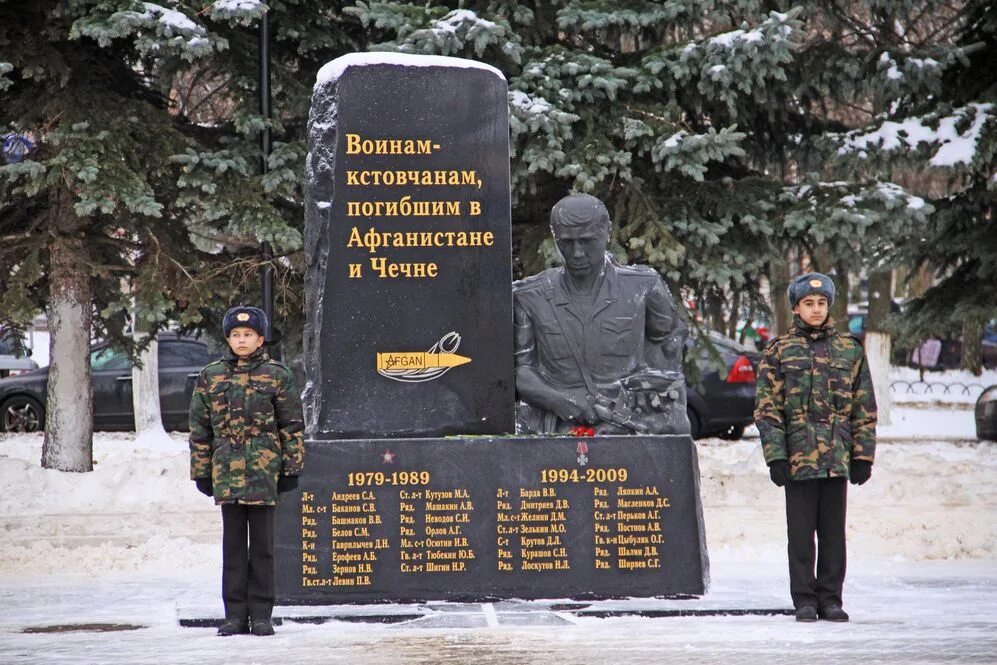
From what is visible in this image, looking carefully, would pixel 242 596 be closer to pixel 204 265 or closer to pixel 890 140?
pixel 204 265

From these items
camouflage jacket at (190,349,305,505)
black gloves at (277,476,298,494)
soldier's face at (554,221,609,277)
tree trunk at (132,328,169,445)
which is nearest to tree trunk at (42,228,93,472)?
tree trunk at (132,328,169,445)

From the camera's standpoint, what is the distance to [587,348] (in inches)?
376

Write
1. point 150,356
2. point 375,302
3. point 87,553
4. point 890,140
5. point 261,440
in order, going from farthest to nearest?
point 150,356 < point 890,140 < point 87,553 < point 375,302 < point 261,440

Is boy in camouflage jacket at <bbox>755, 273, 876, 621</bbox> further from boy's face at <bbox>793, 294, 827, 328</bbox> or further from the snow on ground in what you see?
the snow on ground

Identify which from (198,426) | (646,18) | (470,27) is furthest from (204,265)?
(198,426)

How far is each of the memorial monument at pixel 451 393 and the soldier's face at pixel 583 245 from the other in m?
0.02

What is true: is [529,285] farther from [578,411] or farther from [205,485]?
[205,485]

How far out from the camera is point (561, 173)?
44.6 feet

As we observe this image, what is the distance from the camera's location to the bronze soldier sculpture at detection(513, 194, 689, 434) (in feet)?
31.0

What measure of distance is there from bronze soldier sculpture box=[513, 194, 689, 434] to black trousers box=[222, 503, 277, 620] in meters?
1.93

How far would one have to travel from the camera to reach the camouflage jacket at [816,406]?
855cm

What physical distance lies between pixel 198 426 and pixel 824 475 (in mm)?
3332

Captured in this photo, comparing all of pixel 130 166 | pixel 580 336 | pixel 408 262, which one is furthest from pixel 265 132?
pixel 580 336

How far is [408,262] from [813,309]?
2.38 meters
